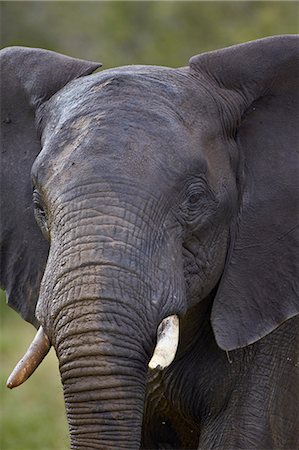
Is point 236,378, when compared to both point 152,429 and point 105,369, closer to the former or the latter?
point 152,429

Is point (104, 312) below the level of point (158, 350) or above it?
above

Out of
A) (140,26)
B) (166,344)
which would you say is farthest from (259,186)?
(140,26)

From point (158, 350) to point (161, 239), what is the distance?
0.36 m

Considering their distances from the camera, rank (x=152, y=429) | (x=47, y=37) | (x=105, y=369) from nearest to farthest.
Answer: (x=105, y=369) → (x=152, y=429) → (x=47, y=37)

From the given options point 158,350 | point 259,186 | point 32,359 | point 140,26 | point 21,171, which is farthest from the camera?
point 140,26

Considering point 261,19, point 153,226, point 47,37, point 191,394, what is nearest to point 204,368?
point 191,394

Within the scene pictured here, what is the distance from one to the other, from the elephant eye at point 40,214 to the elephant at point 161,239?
1 centimetres

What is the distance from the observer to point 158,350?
3738mm

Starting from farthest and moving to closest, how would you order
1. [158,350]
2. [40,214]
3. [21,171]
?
[21,171], [40,214], [158,350]

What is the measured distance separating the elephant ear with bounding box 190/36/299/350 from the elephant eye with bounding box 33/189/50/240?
54 cm

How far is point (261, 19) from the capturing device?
18.0 meters

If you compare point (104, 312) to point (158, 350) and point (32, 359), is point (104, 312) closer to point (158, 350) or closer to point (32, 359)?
point (158, 350)

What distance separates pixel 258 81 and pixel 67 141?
693mm

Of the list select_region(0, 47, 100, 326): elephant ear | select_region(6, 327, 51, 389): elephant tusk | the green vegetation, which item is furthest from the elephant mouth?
the green vegetation
